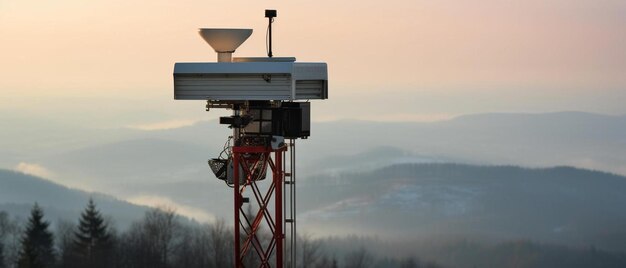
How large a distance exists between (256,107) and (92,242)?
4359 cm

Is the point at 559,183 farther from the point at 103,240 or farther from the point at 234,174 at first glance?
the point at 234,174

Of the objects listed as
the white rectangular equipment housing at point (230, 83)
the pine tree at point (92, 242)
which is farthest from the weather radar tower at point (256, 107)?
the pine tree at point (92, 242)

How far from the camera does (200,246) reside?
84.7m

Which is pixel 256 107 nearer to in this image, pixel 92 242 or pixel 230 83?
pixel 230 83

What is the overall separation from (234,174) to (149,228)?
147 ft

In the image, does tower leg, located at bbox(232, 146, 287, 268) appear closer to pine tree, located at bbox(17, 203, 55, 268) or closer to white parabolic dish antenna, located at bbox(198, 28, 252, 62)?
white parabolic dish antenna, located at bbox(198, 28, 252, 62)

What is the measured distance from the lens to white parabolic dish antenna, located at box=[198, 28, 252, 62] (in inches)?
1839

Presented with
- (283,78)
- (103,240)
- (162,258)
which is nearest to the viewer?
(283,78)

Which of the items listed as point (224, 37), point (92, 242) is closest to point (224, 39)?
point (224, 37)

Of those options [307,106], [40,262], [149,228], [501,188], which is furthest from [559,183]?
[307,106]

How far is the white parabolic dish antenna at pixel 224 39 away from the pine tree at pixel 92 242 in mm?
38608

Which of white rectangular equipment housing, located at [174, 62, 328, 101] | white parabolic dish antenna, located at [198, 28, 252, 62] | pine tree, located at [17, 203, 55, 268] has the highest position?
white parabolic dish antenna, located at [198, 28, 252, 62]

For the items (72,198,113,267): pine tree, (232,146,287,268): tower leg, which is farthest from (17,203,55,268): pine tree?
(232,146,287,268): tower leg

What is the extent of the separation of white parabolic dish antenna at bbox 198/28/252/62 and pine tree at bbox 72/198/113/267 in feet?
127
